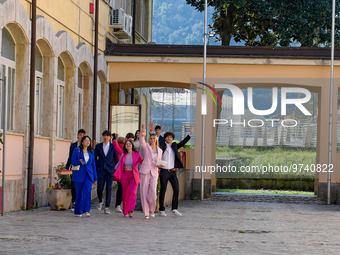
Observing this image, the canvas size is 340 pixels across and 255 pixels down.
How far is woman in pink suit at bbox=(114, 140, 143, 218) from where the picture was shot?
41.9 ft

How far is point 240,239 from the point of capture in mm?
9664

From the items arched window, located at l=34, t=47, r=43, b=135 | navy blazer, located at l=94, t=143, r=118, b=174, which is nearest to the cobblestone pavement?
navy blazer, located at l=94, t=143, r=118, b=174

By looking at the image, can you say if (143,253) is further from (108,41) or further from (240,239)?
(108,41)

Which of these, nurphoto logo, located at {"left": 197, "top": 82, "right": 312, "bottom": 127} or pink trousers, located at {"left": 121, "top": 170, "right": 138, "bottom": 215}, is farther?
nurphoto logo, located at {"left": 197, "top": 82, "right": 312, "bottom": 127}

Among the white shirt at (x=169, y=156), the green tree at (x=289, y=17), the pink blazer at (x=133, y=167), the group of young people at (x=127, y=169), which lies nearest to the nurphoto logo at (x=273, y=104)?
the group of young people at (x=127, y=169)

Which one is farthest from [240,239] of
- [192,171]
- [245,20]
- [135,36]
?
[245,20]

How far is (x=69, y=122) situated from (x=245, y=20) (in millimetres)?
14447

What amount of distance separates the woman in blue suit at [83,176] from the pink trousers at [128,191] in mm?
610

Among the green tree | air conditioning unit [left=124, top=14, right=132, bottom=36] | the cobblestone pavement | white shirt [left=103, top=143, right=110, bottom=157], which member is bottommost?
the cobblestone pavement

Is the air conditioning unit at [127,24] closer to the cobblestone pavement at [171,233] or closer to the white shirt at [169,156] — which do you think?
the cobblestone pavement at [171,233]

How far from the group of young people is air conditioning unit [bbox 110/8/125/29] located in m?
7.40

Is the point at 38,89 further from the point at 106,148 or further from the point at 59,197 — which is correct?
the point at 59,197

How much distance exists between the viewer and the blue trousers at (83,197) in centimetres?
1248

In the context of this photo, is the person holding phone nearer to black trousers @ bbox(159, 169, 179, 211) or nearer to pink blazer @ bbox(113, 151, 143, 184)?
black trousers @ bbox(159, 169, 179, 211)
